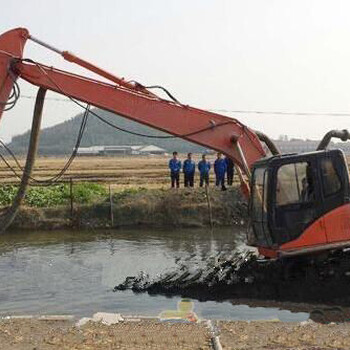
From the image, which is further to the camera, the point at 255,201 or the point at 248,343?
the point at 255,201

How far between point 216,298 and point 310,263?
189 cm

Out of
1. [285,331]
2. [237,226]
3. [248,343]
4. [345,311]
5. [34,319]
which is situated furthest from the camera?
[237,226]

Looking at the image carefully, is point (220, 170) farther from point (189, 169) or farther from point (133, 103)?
point (133, 103)

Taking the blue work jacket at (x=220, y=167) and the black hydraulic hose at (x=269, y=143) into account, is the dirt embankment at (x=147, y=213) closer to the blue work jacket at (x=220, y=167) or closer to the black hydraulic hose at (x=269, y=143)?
the blue work jacket at (x=220, y=167)

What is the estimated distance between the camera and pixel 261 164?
1138 centimetres

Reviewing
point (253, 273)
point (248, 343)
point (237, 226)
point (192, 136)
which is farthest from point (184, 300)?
point (237, 226)

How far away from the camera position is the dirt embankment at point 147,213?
21.6 m

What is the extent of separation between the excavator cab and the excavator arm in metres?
0.92

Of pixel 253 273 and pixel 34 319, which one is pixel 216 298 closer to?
pixel 253 273

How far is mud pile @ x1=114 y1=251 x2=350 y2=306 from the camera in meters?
11.3

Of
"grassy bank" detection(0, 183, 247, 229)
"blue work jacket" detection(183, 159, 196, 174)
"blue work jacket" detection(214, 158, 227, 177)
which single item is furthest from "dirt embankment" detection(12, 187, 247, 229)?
"blue work jacket" detection(183, 159, 196, 174)

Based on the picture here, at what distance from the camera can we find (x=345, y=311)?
10.6 meters

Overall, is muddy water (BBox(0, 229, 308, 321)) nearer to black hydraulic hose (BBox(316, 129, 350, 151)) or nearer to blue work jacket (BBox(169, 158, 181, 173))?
black hydraulic hose (BBox(316, 129, 350, 151))

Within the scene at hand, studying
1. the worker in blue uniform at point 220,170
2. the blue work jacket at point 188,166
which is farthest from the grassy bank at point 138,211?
the blue work jacket at point 188,166
